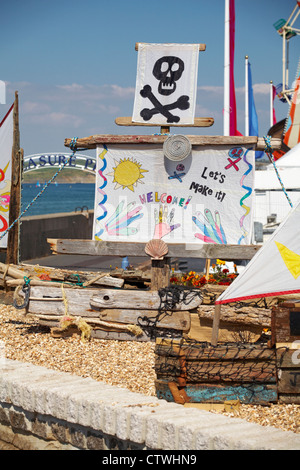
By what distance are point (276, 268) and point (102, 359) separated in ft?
8.89

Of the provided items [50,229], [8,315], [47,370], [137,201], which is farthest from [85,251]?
[50,229]

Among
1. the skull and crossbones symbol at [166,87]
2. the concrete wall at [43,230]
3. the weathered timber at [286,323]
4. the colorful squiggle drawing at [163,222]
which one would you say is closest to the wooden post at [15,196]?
the skull and crossbones symbol at [166,87]

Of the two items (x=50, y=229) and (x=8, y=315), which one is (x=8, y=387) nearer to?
(x=8, y=315)

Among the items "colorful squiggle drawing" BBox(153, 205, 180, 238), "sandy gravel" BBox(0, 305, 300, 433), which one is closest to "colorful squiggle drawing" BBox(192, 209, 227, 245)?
"colorful squiggle drawing" BBox(153, 205, 180, 238)

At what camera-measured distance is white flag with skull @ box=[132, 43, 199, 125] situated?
891cm

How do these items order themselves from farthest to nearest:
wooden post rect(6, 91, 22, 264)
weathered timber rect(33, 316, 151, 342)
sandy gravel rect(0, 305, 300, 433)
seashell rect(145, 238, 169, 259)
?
wooden post rect(6, 91, 22, 264), seashell rect(145, 238, 169, 259), weathered timber rect(33, 316, 151, 342), sandy gravel rect(0, 305, 300, 433)

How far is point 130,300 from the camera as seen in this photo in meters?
8.02

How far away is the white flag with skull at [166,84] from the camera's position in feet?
29.2

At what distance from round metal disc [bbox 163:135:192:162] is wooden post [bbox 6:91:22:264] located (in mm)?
3384

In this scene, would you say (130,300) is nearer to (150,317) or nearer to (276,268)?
(150,317)

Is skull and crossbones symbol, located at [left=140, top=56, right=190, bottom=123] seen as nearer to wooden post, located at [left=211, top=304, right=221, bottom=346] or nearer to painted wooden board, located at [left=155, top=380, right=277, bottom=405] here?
wooden post, located at [left=211, top=304, right=221, bottom=346]

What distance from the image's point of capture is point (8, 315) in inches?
381

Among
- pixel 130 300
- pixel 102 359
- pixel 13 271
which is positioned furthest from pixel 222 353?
pixel 13 271

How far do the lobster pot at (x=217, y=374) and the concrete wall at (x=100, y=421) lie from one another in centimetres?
43
